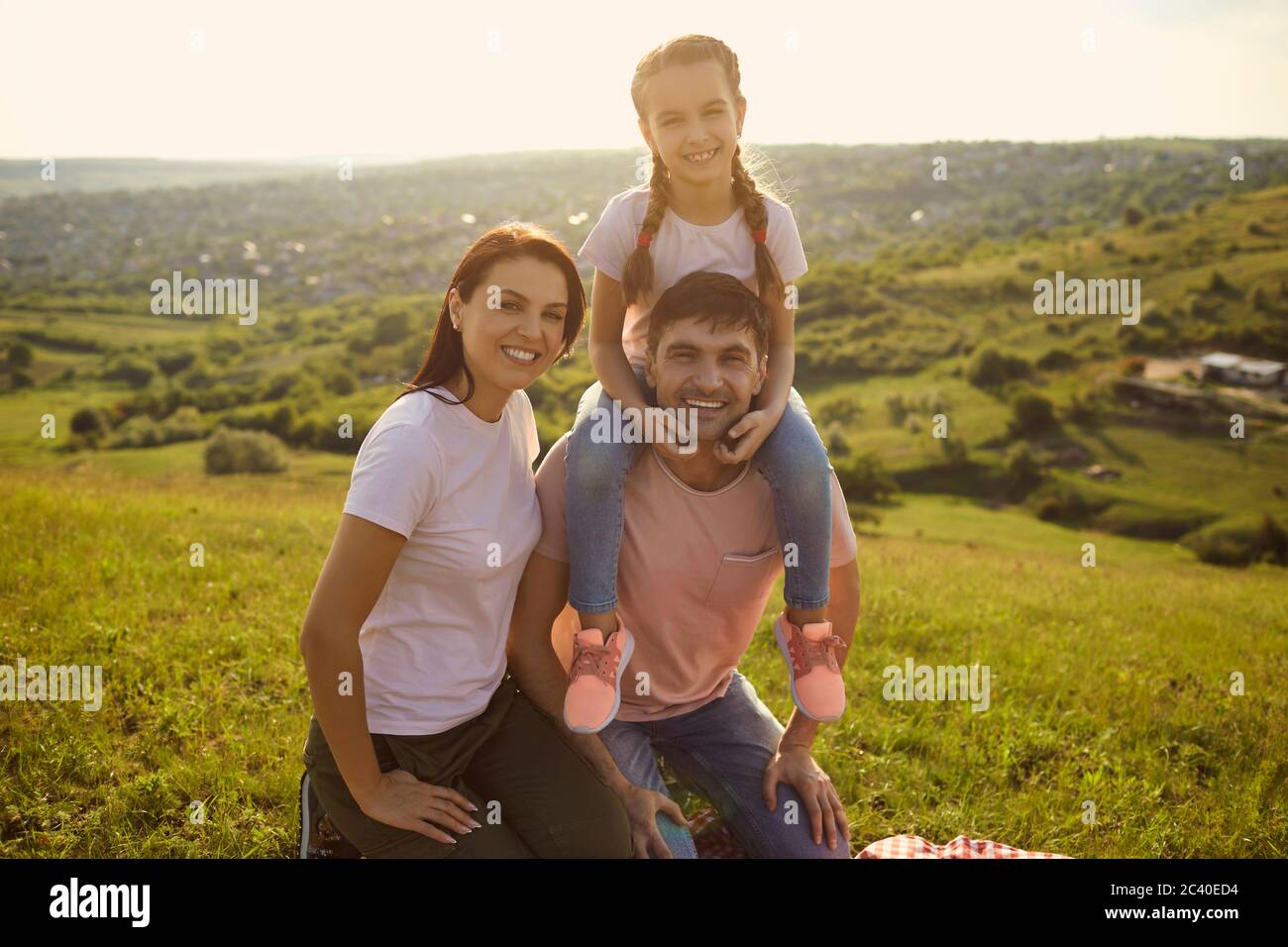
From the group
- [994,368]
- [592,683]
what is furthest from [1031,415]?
[592,683]

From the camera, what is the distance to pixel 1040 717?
583cm

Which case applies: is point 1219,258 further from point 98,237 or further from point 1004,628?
point 98,237

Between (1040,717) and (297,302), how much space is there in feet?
395

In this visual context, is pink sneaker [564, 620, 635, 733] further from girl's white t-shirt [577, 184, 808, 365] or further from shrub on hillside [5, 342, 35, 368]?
shrub on hillside [5, 342, 35, 368]

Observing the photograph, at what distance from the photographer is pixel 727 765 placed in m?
4.11

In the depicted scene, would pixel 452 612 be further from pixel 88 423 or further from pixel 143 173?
pixel 143 173

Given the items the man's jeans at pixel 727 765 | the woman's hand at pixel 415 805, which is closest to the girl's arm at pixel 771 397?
the man's jeans at pixel 727 765

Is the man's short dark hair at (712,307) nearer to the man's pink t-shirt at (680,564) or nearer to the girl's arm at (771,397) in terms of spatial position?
the girl's arm at (771,397)

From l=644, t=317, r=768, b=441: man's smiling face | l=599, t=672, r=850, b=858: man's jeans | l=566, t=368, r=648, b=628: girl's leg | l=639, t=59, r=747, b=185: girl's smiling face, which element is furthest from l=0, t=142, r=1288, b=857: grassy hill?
l=639, t=59, r=747, b=185: girl's smiling face

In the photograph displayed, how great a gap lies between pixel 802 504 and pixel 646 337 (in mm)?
1179

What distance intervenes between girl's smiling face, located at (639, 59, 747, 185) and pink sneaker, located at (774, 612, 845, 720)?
7.22 feet

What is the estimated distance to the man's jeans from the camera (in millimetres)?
3855

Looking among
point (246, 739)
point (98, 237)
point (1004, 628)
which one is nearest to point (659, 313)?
point (246, 739)
